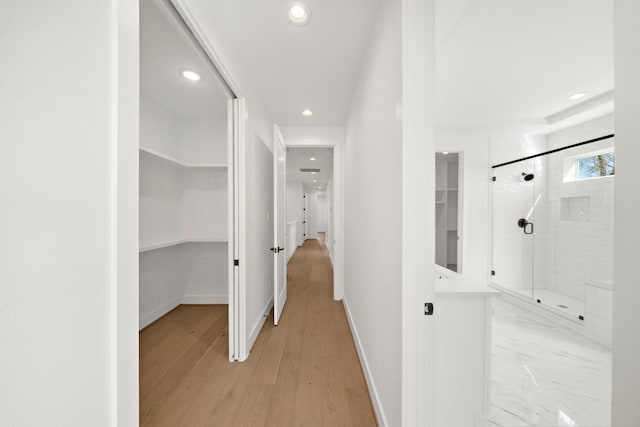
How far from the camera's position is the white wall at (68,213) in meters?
0.50

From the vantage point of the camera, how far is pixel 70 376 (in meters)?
0.60

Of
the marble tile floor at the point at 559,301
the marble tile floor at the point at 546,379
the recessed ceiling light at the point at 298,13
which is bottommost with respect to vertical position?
the marble tile floor at the point at 546,379

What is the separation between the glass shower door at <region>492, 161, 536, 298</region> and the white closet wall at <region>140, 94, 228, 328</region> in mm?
4236

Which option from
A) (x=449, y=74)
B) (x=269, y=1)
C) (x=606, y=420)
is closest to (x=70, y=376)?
(x=269, y=1)

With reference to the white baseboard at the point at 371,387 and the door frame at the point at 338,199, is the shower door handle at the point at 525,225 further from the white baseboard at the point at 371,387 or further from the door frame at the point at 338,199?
the white baseboard at the point at 371,387

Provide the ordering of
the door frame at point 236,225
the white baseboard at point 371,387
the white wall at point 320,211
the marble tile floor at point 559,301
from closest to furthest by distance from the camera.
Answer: the white baseboard at point 371,387 → the door frame at point 236,225 → the marble tile floor at point 559,301 → the white wall at point 320,211

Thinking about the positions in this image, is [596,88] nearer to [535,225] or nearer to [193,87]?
[535,225]

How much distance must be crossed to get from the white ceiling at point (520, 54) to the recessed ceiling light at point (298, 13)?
774mm

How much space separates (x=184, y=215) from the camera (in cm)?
324

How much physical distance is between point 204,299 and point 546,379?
3824mm

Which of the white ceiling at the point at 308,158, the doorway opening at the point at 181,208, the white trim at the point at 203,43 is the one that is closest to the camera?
the white trim at the point at 203,43

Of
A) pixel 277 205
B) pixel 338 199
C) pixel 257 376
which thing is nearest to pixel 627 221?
pixel 257 376

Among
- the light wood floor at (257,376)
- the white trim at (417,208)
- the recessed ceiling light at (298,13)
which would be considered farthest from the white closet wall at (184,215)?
the white trim at (417,208)

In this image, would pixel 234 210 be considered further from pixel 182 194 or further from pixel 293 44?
pixel 182 194
